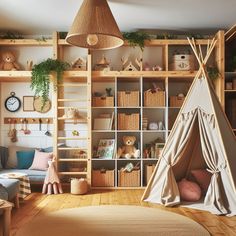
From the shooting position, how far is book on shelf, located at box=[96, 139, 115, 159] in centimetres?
536

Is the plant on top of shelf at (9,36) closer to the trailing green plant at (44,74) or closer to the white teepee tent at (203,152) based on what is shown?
the trailing green plant at (44,74)

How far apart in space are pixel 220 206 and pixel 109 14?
271 centimetres

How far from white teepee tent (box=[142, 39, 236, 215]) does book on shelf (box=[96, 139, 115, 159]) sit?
1113 millimetres

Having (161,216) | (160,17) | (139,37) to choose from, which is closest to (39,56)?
(139,37)

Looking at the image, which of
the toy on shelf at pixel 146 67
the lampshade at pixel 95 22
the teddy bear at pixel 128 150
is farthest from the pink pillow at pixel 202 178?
the lampshade at pixel 95 22

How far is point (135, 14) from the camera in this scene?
4695mm

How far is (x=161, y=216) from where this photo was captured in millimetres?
3689

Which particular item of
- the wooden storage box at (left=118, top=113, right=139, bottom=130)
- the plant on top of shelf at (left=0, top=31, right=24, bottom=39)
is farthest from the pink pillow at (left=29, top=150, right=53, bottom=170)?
the plant on top of shelf at (left=0, top=31, right=24, bottom=39)

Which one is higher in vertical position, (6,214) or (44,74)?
(44,74)

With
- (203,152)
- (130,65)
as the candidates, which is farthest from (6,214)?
(130,65)

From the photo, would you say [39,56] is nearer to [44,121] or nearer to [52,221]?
[44,121]

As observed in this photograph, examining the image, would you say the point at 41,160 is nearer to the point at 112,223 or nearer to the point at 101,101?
the point at 101,101

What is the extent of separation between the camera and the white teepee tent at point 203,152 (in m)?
3.95

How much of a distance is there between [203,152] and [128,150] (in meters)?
1.61
